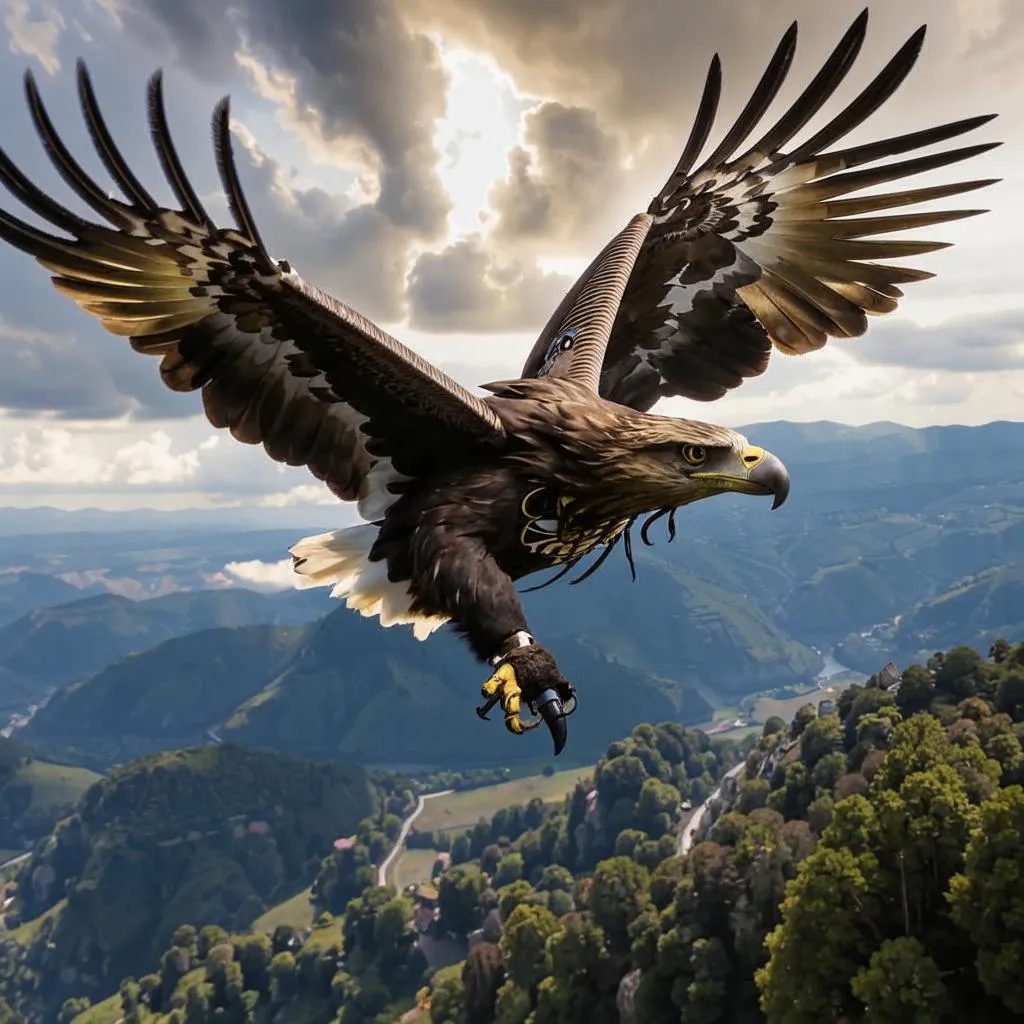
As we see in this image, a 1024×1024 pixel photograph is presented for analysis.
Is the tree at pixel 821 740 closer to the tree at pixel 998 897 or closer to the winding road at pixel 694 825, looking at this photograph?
the winding road at pixel 694 825

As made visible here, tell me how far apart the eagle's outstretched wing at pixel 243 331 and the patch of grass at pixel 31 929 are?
722 feet

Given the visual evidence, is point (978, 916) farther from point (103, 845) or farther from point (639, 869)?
point (103, 845)

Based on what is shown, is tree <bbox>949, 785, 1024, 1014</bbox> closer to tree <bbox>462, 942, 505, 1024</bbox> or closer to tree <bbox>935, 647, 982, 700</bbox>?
tree <bbox>935, 647, 982, 700</bbox>

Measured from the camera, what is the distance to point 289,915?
176250mm

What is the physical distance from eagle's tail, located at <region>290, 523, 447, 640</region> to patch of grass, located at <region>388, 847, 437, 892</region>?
174769 millimetres

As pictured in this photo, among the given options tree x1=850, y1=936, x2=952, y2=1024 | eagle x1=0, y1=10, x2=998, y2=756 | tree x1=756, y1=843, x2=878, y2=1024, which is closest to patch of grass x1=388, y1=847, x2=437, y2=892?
tree x1=756, y1=843, x2=878, y2=1024

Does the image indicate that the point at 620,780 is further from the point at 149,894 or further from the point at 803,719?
the point at 149,894

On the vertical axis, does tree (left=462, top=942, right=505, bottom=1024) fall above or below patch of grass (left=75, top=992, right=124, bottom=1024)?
above

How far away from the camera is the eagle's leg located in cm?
355

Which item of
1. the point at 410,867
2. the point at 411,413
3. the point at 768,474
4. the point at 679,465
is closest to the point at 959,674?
the point at 768,474

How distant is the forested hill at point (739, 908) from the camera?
3800cm

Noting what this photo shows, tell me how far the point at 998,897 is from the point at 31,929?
20884 centimetres

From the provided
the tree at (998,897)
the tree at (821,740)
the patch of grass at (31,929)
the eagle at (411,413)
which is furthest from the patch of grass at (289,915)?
the eagle at (411,413)

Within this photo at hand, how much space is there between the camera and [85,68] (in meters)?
3.71
